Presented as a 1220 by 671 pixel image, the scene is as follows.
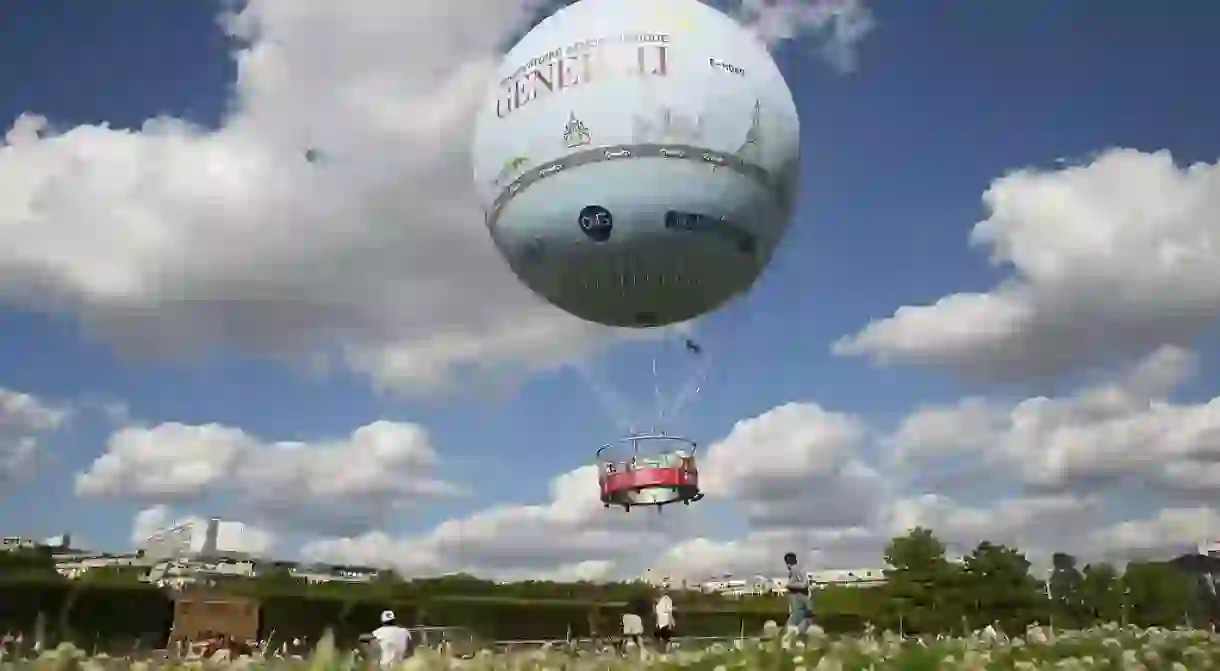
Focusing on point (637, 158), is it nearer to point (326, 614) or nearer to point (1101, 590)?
point (326, 614)

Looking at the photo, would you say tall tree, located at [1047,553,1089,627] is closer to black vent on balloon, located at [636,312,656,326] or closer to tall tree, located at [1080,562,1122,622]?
tall tree, located at [1080,562,1122,622]

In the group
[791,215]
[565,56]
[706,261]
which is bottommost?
[706,261]

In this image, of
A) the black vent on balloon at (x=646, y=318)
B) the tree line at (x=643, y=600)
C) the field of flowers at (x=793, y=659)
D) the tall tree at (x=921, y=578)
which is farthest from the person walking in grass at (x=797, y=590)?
the tall tree at (x=921, y=578)

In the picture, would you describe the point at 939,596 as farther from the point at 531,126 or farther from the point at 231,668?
the point at 231,668

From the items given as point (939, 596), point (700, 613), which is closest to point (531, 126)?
point (700, 613)

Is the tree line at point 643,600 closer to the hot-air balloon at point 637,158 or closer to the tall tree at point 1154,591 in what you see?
the tall tree at point 1154,591

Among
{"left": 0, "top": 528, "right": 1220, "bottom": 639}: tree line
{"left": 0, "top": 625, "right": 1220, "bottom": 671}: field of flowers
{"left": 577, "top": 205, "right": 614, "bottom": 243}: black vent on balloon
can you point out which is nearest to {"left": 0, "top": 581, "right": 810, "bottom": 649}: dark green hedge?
{"left": 0, "top": 528, "right": 1220, "bottom": 639}: tree line

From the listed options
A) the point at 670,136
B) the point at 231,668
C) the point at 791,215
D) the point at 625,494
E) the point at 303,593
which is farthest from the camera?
the point at 303,593
